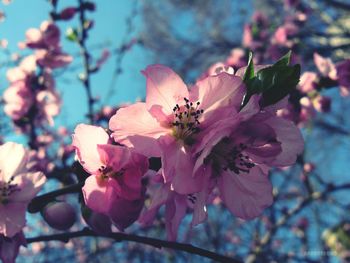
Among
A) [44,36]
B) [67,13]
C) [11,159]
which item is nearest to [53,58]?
[44,36]

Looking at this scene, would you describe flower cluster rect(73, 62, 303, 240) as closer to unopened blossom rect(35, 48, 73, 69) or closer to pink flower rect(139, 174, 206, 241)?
pink flower rect(139, 174, 206, 241)

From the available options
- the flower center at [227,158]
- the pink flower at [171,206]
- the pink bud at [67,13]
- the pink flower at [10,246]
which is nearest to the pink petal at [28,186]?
the pink flower at [10,246]

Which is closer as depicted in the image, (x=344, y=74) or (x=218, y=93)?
(x=218, y=93)

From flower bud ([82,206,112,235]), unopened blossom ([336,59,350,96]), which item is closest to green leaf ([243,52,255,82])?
flower bud ([82,206,112,235])

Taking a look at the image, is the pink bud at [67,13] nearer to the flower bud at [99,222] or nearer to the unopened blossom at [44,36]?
the unopened blossom at [44,36]

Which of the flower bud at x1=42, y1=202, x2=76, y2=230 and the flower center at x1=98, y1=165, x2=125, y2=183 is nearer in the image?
the flower center at x1=98, y1=165, x2=125, y2=183

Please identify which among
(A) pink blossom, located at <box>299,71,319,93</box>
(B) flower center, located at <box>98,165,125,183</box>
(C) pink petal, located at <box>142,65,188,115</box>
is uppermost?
(A) pink blossom, located at <box>299,71,319,93</box>

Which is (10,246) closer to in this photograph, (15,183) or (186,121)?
(15,183)
